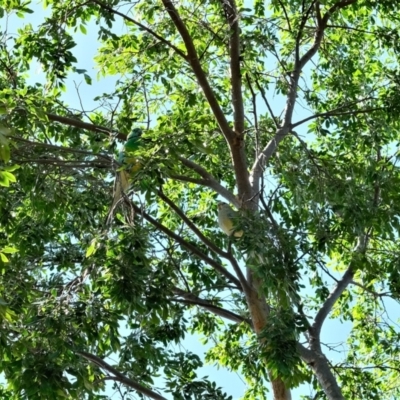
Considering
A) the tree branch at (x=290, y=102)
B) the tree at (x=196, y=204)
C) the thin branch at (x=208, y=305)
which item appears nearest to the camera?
the tree at (x=196, y=204)

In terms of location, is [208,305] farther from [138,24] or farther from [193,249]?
[138,24]

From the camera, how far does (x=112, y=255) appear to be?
440 centimetres

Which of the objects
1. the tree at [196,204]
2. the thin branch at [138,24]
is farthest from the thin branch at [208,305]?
the thin branch at [138,24]

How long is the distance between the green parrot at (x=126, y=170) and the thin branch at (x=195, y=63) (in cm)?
95

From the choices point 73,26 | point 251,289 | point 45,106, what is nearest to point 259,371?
point 251,289

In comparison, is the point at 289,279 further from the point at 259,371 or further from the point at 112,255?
the point at 259,371

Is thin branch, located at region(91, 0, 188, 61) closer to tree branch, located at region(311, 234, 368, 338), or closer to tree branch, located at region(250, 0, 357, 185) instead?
tree branch, located at region(250, 0, 357, 185)

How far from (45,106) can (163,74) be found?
1.47 metres

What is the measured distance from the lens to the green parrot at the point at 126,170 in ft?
15.0

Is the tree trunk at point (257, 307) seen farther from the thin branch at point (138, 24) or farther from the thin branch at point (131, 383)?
the thin branch at point (138, 24)

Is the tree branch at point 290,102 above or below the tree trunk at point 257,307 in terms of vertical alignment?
above

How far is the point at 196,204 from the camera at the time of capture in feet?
26.2

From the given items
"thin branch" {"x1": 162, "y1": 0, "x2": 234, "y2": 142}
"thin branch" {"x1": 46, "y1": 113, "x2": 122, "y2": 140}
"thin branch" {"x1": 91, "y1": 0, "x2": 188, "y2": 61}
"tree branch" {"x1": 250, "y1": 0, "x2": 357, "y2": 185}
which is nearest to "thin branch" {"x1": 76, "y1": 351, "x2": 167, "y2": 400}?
"thin branch" {"x1": 46, "y1": 113, "x2": 122, "y2": 140}

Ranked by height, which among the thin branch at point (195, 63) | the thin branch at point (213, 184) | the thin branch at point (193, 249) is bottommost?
the thin branch at point (193, 249)
